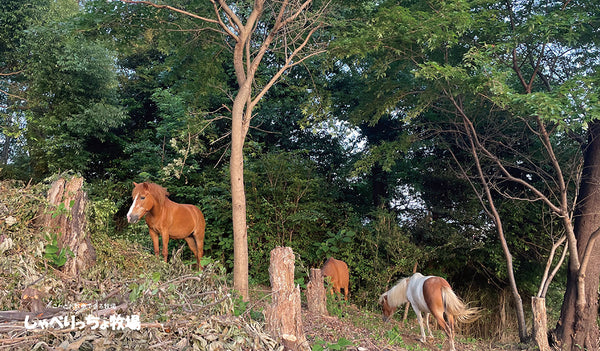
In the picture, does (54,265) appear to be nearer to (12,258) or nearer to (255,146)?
(12,258)

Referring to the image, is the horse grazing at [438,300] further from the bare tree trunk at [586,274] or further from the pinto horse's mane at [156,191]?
the pinto horse's mane at [156,191]

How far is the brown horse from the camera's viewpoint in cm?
610

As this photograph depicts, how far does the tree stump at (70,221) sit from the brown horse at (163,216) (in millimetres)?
623

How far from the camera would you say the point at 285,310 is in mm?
4402

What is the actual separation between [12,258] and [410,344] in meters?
5.21

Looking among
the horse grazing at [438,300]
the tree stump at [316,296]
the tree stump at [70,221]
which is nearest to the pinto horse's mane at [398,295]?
the horse grazing at [438,300]

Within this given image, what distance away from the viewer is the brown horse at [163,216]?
610cm

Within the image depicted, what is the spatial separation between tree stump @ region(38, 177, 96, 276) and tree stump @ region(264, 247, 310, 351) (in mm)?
2435

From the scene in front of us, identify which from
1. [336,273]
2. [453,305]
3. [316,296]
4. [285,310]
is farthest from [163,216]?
[453,305]

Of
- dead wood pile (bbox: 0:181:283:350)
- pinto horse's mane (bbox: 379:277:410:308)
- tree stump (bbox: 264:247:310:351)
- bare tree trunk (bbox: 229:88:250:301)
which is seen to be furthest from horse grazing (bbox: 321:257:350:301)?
tree stump (bbox: 264:247:310:351)

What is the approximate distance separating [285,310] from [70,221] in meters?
2.91

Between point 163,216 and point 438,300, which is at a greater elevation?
point 163,216

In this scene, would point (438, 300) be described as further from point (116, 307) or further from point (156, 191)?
point (116, 307)

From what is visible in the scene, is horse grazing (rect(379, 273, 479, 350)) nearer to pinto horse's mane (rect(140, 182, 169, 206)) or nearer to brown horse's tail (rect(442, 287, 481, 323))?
brown horse's tail (rect(442, 287, 481, 323))
